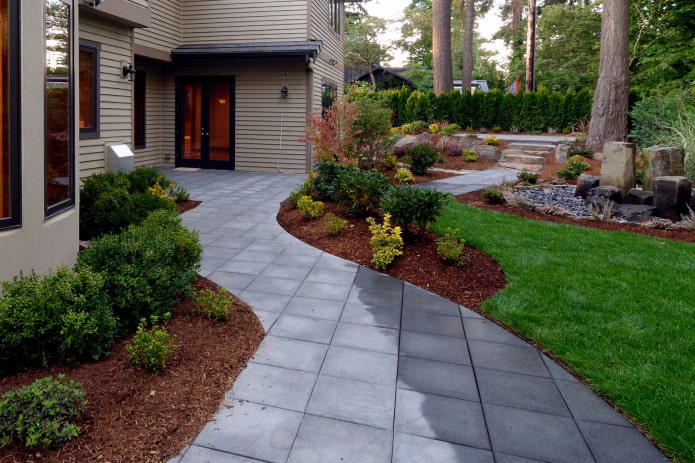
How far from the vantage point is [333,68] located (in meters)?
16.3

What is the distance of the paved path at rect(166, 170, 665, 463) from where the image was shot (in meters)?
2.60

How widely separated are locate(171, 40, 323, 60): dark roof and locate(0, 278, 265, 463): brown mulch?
990cm

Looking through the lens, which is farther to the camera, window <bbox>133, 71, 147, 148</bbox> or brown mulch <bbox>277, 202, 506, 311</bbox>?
window <bbox>133, 71, 147, 148</bbox>

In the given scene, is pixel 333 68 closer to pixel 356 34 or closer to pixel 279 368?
pixel 279 368

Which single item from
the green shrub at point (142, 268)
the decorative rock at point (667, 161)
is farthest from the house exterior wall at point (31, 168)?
the decorative rock at point (667, 161)

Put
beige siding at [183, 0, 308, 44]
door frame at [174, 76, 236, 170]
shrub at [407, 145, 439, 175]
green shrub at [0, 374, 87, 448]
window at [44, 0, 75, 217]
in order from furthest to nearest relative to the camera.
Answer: door frame at [174, 76, 236, 170]
beige siding at [183, 0, 308, 44]
shrub at [407, 145, 439, 175]
window at [44, 0, 75, 217]
green shrub at [0, 374, 87, 448]

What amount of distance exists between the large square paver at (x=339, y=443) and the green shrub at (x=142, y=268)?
1548 millimetres

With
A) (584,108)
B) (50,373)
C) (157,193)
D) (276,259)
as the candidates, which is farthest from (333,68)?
(50,373)

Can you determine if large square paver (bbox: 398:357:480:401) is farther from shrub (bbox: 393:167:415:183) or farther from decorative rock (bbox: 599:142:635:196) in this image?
shrub (bbox: 393:167:415:183)

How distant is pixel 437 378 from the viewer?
335cm

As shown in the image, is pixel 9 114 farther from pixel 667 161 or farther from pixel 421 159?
pixel 421 159

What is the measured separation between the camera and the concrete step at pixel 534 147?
1488 centimetres

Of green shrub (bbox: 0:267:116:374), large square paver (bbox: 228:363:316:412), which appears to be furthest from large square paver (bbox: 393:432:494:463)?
green shrub (bbox: 0:267:116:374)

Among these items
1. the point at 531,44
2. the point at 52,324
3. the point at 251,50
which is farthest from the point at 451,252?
the point at 531,44
